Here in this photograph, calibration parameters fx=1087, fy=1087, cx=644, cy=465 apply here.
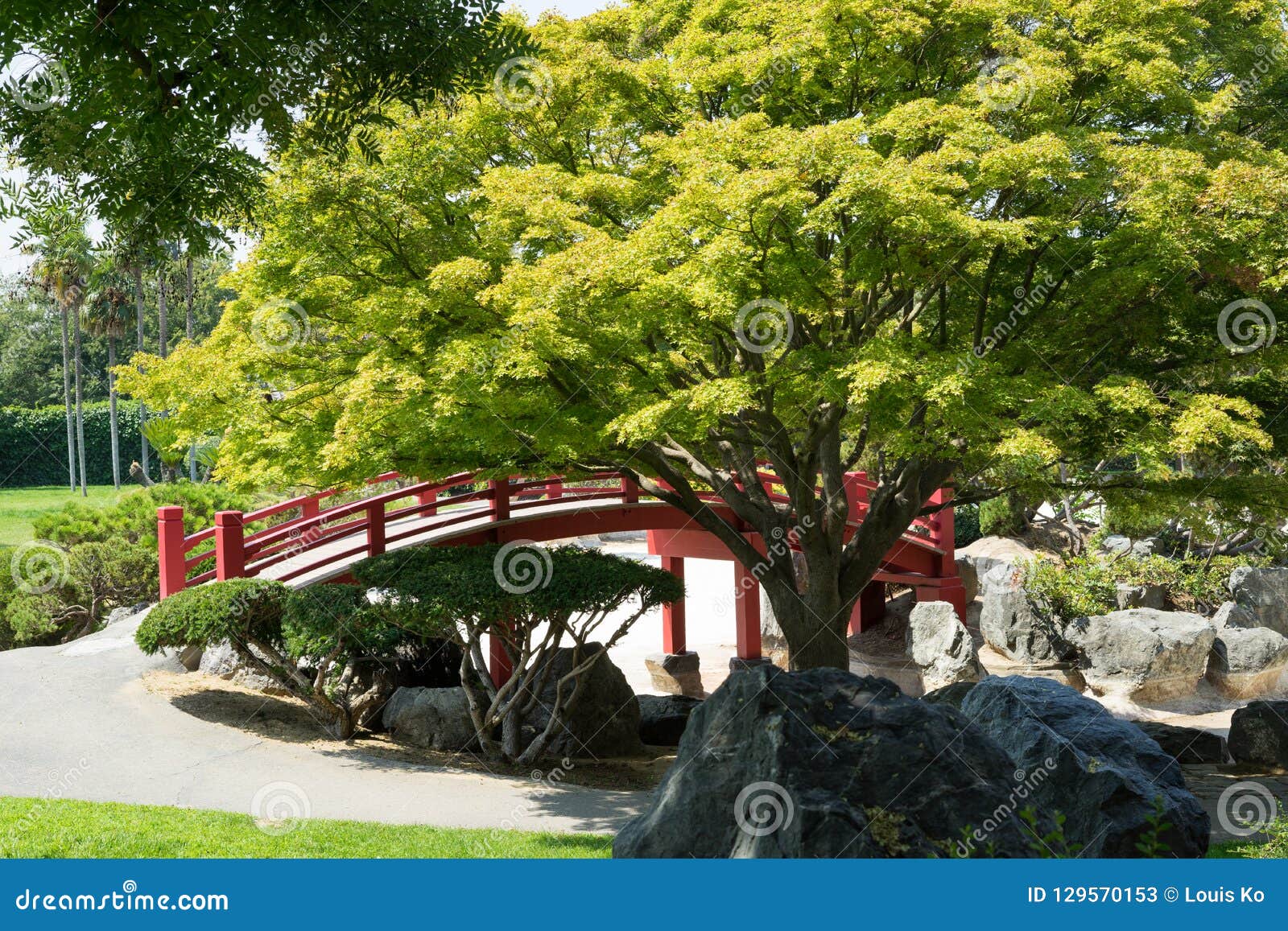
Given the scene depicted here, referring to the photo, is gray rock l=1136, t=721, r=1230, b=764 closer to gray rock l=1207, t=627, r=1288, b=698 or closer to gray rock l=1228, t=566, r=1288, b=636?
gray rock l=1207, t=627, r=1288, b=698

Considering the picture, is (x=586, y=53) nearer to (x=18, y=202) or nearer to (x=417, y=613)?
(x=417, y=613)

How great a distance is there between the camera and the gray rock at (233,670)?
42.4ft

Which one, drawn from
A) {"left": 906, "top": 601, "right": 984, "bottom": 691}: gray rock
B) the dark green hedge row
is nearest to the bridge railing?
{"left": 906, "top": 601, "right": 984, "bottom": 691}: gray rock

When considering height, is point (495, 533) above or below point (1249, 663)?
above

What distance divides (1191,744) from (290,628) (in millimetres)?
10736

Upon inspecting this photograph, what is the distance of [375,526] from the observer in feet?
47.9

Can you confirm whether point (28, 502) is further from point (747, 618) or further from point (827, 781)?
point (827, 781)

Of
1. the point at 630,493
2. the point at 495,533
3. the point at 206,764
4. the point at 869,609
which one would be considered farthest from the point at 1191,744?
the point at 206,764

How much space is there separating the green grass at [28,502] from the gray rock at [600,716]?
24.8 m

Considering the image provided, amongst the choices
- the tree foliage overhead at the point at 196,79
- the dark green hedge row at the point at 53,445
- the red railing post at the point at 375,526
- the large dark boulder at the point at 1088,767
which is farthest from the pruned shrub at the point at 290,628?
the dark green hedge row at the point at 53,445

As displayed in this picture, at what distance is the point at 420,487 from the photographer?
54.4 ft

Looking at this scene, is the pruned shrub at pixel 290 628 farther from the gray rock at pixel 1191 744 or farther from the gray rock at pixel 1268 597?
the gray rock at pixel 1268 597

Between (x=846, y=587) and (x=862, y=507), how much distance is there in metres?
6.03

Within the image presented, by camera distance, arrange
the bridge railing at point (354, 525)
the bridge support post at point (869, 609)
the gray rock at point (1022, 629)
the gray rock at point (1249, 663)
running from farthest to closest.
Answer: the bridge support post at point (869, 609)
the gray rock at point (1022, 629)
the gray rock at point (1249, 663)
the bridge railing at point (354, 525)
